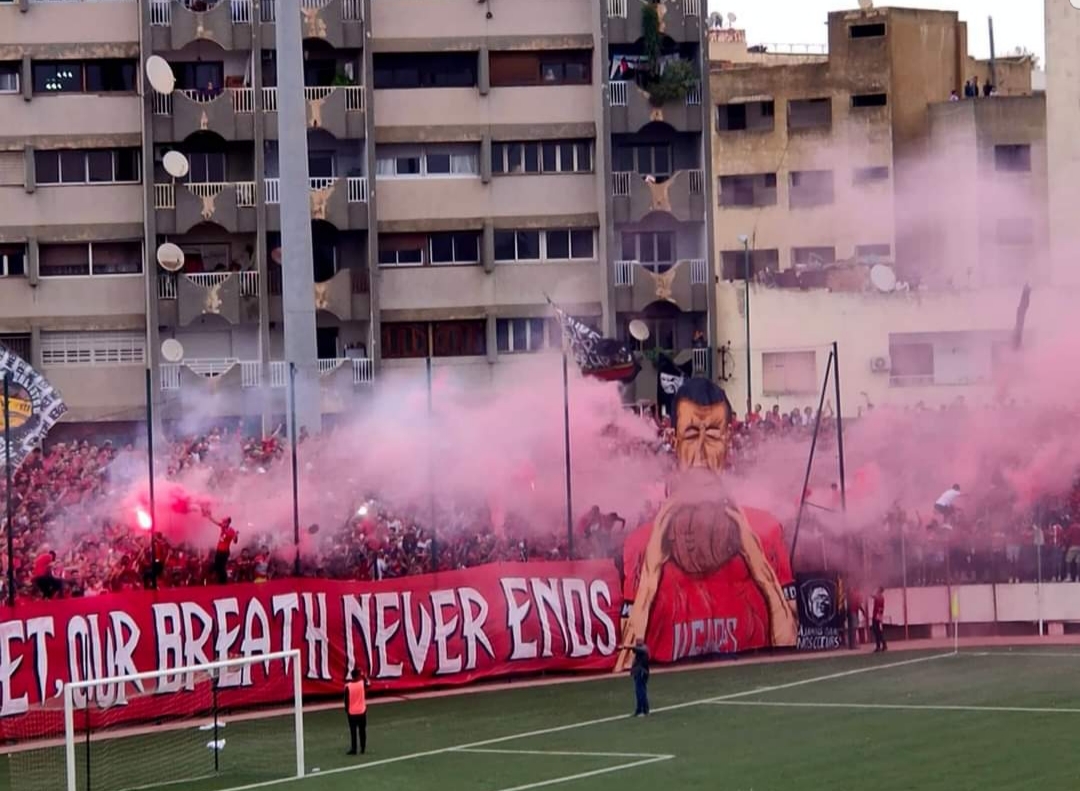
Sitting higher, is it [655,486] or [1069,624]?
[655,486]

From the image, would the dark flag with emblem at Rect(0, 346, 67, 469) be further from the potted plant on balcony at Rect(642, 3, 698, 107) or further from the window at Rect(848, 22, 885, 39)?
the window at Rect(848, 22, 885, 39)

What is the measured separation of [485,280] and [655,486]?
18697mm

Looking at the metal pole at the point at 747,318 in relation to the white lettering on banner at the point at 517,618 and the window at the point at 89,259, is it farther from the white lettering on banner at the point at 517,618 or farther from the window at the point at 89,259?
the window at the point at 89,259

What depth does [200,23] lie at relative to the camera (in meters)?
65.5

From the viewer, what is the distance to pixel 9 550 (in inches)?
1499

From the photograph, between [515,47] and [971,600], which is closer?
[971,600]

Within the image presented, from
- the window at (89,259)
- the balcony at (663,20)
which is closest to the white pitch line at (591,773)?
the window at (89,259)

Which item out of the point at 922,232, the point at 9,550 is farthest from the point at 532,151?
the point at 9,550

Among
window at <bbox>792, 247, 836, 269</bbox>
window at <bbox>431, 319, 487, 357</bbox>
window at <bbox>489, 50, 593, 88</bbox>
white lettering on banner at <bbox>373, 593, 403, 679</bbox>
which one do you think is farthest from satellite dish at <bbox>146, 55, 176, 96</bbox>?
white lettering on banner at <bbox>373, 593, 403, 679</bbox>

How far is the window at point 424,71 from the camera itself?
67.4m

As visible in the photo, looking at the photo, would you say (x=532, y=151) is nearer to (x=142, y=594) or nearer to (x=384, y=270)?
(x=384, y=270)

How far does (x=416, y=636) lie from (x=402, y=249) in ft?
81.5

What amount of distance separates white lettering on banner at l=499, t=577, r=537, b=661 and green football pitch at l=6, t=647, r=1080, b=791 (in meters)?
1.04

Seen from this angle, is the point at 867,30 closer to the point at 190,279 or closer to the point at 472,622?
the point at 190,279
